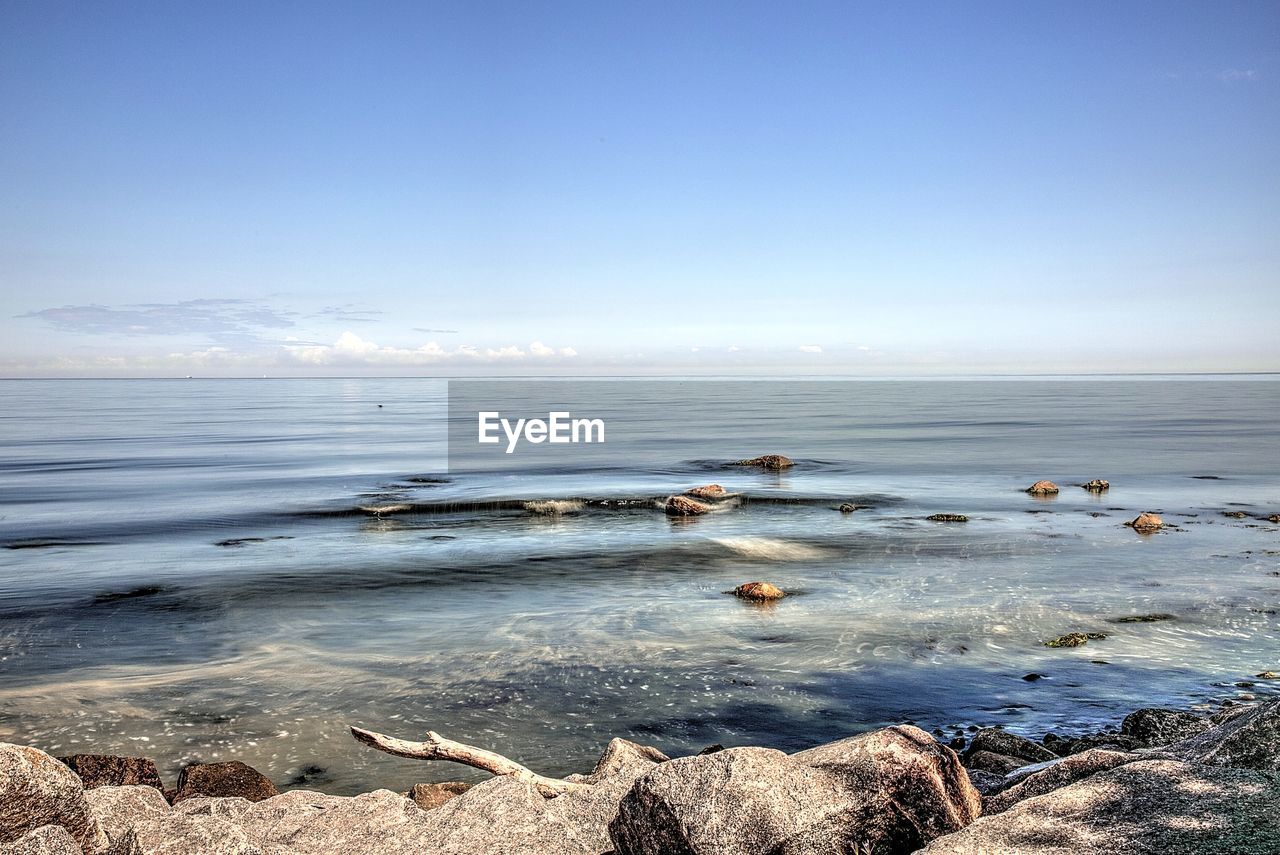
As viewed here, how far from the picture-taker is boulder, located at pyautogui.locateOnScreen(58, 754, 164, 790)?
7.00 m

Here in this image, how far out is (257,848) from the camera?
15.4 feet

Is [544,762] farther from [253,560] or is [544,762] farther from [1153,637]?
[253,560]

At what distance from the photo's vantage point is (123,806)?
5754 mm

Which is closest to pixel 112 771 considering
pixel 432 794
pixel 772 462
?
pixel 432 794

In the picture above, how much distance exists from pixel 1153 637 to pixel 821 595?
14.8 ft

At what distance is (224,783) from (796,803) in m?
4.41

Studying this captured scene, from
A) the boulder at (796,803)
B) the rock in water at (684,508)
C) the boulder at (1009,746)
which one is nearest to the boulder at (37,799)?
the boulder at (796,803)

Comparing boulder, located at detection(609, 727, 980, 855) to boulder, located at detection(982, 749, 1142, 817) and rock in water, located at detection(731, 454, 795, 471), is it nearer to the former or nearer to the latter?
boulder, located at detection(982, 749, 1142, 817)

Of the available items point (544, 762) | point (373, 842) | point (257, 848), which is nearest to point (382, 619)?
point (544, 762)

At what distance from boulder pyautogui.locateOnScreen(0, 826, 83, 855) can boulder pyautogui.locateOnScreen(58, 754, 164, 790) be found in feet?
8.70

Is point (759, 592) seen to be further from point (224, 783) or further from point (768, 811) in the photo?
point (768, 811)

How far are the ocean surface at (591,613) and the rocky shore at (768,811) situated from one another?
1.84 meters

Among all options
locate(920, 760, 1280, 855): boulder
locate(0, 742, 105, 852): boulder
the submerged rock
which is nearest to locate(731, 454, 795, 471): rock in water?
the submerged rock

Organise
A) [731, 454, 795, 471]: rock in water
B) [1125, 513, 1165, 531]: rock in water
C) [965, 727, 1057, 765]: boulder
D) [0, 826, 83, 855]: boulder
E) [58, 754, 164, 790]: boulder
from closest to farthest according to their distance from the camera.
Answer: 1. [0, 826, 83, 855]: boulder
2. [58, 754, 164, 790]: boulder
3. [965, 727, 1057, 765]: boulder
4. [1125, 513, 1165, 531]: rock in water
5. [731, 454, 795, 471]: rock in water
